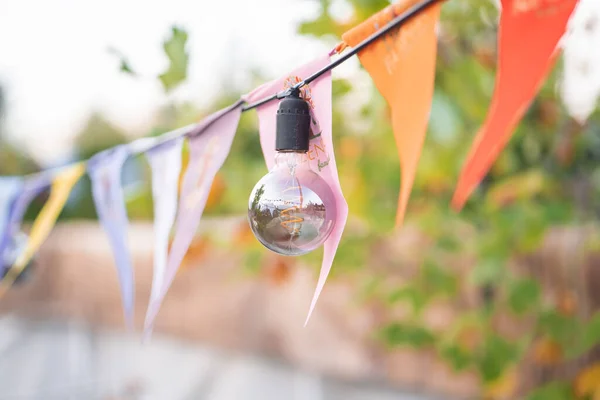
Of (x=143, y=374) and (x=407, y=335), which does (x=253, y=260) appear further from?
(x=143, y=374)

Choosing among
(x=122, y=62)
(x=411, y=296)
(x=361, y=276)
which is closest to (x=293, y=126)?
(x=122, y=62)

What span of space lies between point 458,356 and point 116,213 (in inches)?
40.5

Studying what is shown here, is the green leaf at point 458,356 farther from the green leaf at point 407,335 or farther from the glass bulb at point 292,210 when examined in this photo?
the glass bulb at point 292,210

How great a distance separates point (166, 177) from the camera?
0.81m

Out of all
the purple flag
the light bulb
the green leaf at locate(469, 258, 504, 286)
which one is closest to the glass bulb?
the light bulb

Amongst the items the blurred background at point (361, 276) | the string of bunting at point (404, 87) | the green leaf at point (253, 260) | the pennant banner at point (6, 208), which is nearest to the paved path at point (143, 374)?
the blurred background at point (361, 276)

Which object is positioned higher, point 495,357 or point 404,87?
point 404,87

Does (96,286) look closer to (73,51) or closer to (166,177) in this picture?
(73,51)

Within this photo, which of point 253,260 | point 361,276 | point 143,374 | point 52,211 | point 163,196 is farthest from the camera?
point 143,374

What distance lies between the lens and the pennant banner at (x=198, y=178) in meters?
0.62

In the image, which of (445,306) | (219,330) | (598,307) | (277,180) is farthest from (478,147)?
(219,330)

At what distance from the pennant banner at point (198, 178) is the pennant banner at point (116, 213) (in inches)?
8.2

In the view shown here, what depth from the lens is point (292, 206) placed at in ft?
1.40

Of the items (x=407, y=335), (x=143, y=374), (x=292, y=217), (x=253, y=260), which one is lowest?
(x=143, y=374)
